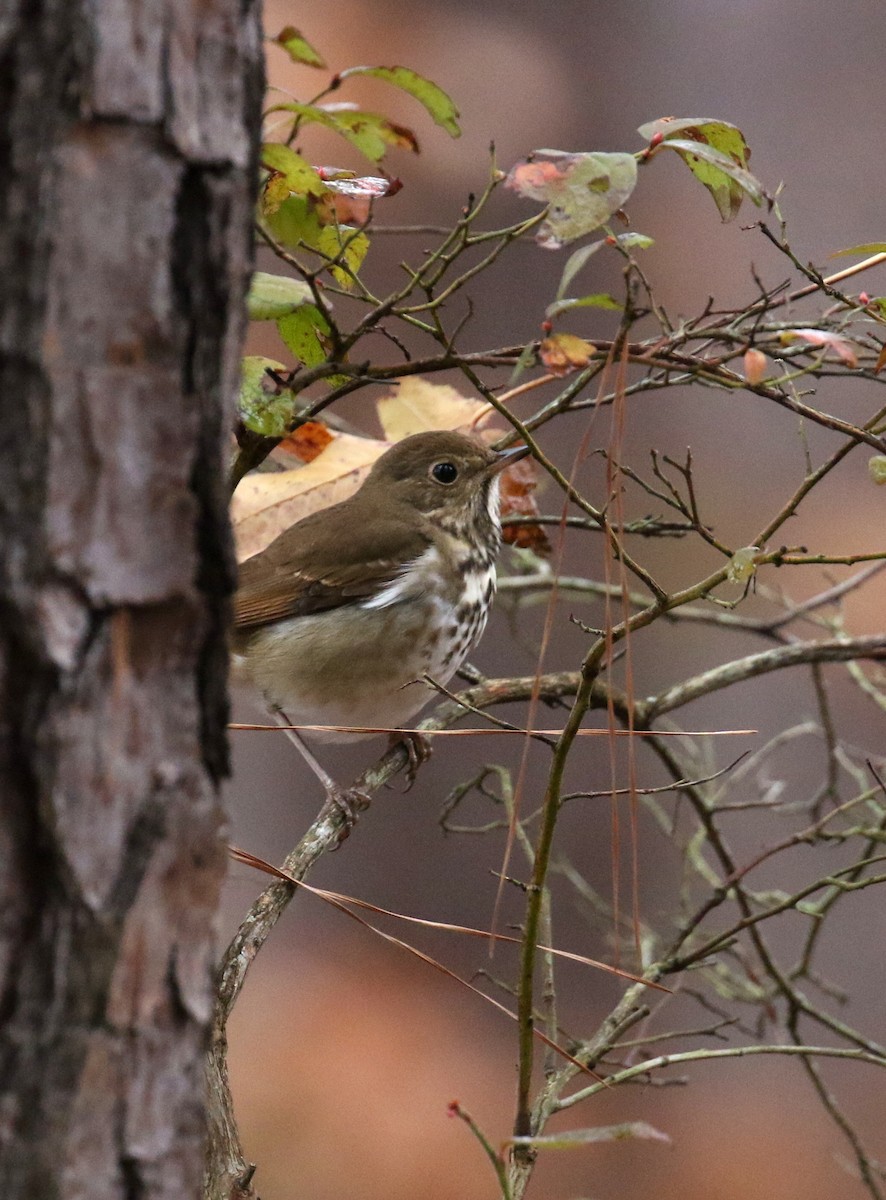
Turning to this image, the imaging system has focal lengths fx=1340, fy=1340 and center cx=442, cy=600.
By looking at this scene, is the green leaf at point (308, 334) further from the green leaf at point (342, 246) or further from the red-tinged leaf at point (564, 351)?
the red-tinged leaf at point (564, 351)

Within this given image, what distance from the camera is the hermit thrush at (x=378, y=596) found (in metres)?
2.35

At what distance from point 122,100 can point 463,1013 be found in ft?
14.0

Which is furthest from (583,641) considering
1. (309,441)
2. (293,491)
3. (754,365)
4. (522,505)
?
(754,365)

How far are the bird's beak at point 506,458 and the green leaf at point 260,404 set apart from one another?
2.67ft

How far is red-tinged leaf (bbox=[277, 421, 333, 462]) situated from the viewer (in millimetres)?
1899

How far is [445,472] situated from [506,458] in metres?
0.23

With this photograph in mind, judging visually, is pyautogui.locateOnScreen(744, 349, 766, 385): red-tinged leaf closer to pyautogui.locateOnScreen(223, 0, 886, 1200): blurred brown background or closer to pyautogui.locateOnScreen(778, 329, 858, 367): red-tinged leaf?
pyautogui.locateOnScreen(778, 329, 858, 367): red-tinged leaf

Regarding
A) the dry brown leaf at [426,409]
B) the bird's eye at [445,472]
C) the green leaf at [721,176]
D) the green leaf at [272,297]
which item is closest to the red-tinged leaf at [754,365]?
the green leaf at [721,176]

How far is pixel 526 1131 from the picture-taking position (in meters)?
1.28

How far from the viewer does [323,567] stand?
2.45 metres

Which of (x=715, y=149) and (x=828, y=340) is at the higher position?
(x=715, y=149)

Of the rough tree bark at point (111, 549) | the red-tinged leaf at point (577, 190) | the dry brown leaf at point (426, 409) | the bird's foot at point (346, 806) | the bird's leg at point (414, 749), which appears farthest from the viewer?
the bird's leg at point (414, 749)

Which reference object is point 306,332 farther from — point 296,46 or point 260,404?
point 296,46

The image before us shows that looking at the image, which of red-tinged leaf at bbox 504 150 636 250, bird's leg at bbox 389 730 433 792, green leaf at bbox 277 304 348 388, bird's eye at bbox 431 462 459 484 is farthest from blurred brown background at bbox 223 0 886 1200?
red-tinged leaf at bbox 504 150 636 250
